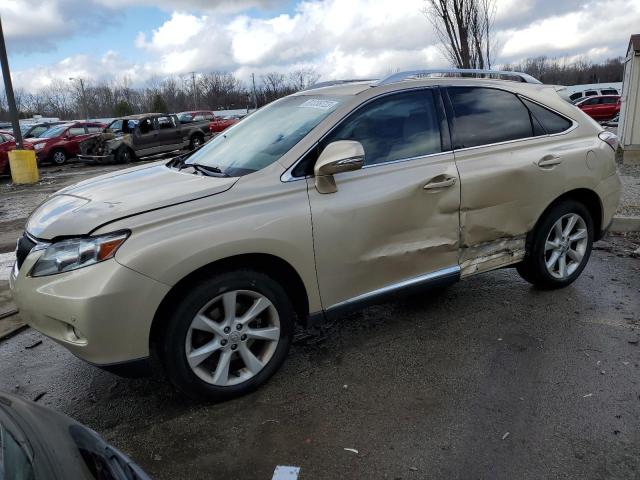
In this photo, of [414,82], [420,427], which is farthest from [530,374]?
[414,82]

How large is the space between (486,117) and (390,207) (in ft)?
3.95

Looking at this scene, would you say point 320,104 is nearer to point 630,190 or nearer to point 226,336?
point 226,336

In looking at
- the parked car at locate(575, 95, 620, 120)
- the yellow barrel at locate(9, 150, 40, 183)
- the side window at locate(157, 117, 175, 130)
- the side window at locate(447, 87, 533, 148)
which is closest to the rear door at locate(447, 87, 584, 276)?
the side window at locate(447, 87, 533, 148)

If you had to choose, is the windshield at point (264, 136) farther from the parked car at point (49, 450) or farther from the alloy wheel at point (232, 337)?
the parked car at point (49, 450)

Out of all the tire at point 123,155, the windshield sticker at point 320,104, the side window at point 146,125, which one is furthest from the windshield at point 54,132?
the windshield sticker at point 320,104

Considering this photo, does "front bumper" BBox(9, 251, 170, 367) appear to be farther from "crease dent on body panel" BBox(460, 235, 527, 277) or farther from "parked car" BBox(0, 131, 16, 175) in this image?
"parked car" BBox(0, 131, 16, 175)

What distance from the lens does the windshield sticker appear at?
3497 millimetres

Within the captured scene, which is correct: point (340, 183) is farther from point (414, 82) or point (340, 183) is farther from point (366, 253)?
point (414, 82)

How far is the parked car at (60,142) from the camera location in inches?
759

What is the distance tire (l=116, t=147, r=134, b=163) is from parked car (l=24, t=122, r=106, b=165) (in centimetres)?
199

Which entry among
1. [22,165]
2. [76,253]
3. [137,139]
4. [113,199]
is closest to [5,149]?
[22,165]

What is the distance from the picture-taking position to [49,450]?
148cm

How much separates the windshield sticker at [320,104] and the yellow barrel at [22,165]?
13.3 m

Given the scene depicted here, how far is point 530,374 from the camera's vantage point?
3.30m
